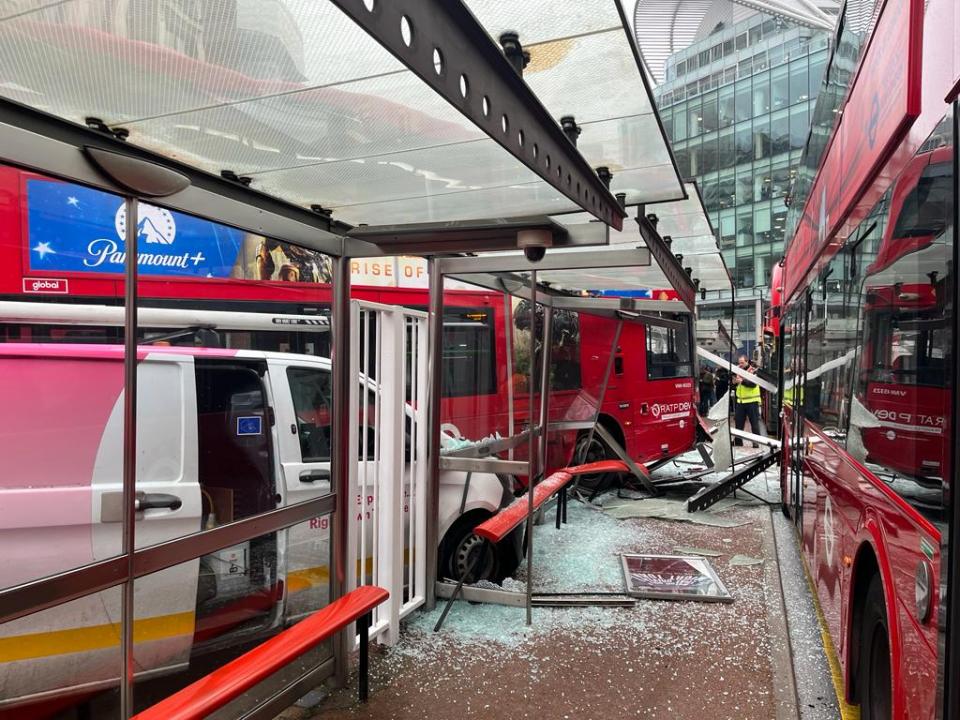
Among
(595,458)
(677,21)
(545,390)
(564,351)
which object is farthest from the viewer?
(677,21)

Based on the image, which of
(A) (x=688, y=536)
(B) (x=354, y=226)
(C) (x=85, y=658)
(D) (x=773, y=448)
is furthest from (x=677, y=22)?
(C) (x=85, y=658)

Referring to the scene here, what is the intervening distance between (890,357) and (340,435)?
2473 mm

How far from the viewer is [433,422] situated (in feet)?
15.3

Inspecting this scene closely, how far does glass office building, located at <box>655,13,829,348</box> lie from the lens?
31.3 meters

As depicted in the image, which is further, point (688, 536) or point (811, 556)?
point (688, 536)

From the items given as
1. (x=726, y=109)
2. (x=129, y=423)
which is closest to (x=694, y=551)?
(x=129, y=423)

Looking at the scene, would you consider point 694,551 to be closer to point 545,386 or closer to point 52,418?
point 545,386

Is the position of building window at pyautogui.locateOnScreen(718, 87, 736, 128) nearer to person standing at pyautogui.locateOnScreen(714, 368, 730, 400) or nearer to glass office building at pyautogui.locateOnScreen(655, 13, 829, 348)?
glass office building at pyautogui.locateOnScreen(655, 13, 829, 348)

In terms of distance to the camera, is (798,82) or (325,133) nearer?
(325,133)

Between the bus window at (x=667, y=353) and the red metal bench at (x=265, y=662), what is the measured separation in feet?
21.3

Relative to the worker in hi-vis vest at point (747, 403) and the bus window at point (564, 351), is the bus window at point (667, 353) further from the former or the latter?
the worker in hi-vis vest at point (747, 403)

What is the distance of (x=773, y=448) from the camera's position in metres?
8.88

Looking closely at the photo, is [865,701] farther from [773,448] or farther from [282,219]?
[773,448]

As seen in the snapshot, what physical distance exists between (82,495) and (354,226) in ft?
5.75
